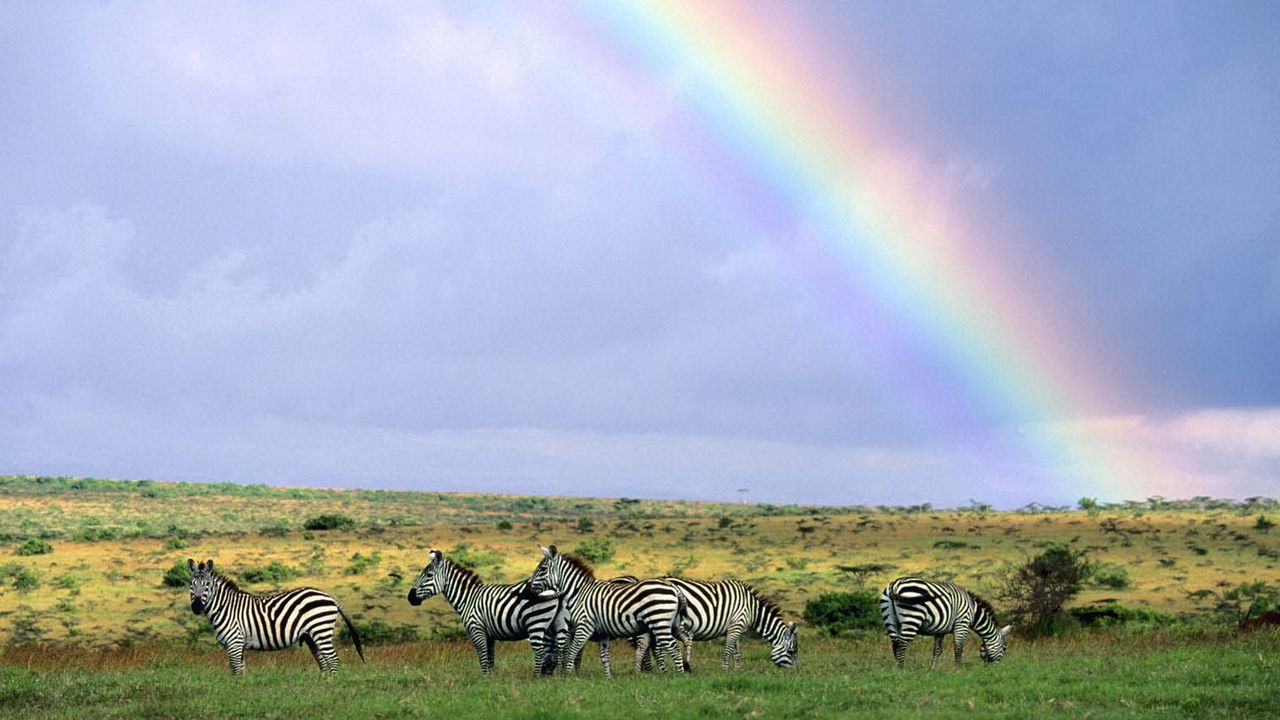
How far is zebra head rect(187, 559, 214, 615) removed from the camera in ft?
84.8

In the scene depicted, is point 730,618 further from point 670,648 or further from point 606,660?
point 606,660

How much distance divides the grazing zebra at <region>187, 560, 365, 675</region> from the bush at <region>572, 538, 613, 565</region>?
3404cm

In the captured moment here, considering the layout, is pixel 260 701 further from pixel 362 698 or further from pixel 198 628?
pixel 198 628

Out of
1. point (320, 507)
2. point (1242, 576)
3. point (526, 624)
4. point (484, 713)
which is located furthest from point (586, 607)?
point (320, 507)

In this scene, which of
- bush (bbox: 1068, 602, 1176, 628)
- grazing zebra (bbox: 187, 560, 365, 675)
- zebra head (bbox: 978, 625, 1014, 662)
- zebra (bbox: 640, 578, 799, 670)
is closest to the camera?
zebra (bbox: 640, 578, 799, 670)

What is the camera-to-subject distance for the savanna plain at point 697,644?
20.4 meters

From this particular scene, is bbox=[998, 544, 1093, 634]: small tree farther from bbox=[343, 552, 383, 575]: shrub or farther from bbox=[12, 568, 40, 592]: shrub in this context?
bbox=[12, 568, 40, 592]: shrub

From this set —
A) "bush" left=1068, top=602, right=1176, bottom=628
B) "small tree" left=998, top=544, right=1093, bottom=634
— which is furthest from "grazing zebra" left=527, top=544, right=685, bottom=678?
"bush" left=1068, top=602, right=1176, bottom=628

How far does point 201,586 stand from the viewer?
2588 cm

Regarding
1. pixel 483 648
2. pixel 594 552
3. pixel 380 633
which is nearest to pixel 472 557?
pixel 594 552

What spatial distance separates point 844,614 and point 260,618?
2025cm

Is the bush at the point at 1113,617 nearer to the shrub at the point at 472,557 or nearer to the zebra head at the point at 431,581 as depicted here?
the zebra head at the point at 431,581

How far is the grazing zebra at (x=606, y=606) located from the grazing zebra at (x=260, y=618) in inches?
190

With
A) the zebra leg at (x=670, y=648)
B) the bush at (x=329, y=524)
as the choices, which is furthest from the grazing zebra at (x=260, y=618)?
the bush at (x=329, y=524)
